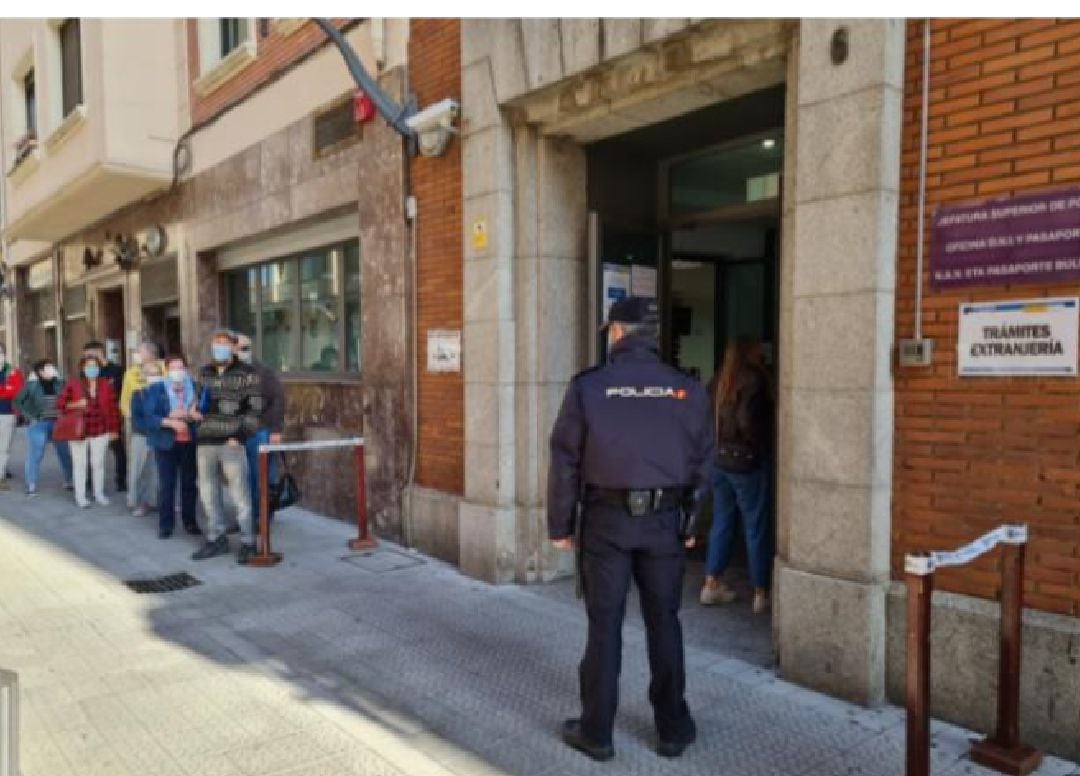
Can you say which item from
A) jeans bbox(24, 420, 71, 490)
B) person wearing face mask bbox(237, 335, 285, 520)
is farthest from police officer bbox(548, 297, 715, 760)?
jeans bbox(24, 420, 71, 490)

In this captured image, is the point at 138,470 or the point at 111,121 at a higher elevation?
the point at 111,121

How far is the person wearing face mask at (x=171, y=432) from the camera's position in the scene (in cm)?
763

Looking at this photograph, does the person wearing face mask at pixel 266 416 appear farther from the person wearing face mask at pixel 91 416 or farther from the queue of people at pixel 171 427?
the person wearing face mask at pixel 91 416

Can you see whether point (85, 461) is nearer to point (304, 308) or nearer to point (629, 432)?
point (304, 308)

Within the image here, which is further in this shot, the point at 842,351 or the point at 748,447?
the point at 748,447

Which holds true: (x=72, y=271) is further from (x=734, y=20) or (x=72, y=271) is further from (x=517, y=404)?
(x=734, y=20)

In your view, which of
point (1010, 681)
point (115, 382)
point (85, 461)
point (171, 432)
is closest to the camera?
point (1010, 681)

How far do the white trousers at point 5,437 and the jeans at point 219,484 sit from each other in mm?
5416

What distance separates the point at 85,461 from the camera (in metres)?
9.54

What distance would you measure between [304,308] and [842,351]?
23.7ft

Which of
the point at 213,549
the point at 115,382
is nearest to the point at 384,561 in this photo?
the point at 213,549

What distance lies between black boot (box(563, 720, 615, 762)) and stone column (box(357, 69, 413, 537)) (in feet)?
12.6

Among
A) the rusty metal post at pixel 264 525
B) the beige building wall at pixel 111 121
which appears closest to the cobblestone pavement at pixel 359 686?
the rusty metal post at pixel 264 525
